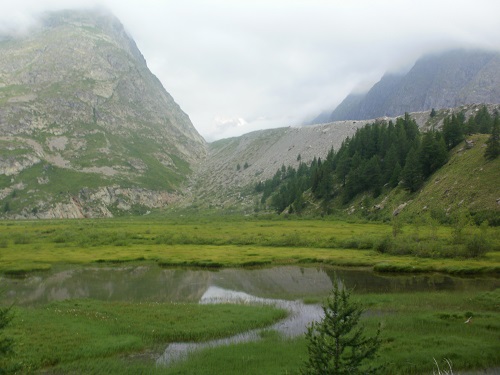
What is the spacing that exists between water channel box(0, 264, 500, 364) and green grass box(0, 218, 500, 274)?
186 inches

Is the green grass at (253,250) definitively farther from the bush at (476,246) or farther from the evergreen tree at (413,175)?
the evergreen tree at (413,175)

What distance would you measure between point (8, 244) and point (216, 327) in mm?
77162

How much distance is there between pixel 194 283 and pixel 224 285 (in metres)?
4.25

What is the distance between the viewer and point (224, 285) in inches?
1866

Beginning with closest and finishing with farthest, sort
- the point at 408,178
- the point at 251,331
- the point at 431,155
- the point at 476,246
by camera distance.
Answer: the point at 251,331
the point at 476,246
the point at 408,178
the point at 431,155

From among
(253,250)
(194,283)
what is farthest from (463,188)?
(194,283)

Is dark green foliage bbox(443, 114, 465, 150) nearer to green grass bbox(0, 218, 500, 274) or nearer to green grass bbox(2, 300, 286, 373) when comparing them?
green grass bbox(0, 218, 500, 274)

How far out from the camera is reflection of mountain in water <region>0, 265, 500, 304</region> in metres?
41.4

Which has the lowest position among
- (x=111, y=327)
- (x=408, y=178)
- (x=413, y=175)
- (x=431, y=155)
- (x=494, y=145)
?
(x=111, y=327)

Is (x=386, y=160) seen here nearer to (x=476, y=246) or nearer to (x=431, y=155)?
(x=431, y=155)

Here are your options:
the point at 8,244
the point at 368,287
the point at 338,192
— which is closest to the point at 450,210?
the point at 368,287

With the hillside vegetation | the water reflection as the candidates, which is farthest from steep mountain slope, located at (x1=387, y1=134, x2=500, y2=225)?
the water reflection

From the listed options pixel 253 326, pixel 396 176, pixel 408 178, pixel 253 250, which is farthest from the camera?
pixel 396 176

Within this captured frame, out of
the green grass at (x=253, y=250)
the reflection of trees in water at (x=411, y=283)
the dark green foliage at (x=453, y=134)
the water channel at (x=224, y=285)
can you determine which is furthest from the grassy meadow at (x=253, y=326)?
the dark green foliage at (x=453, y=134)
